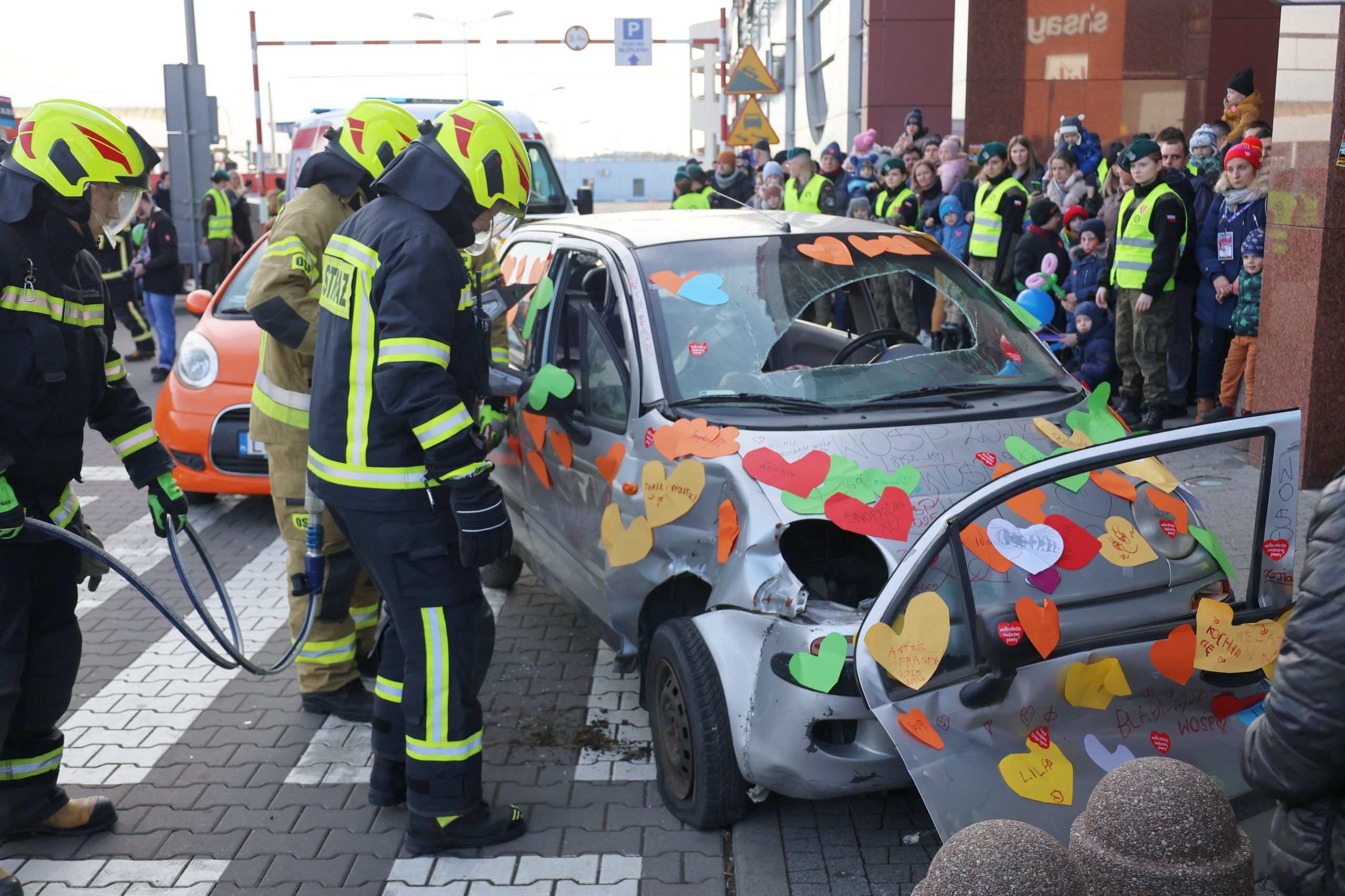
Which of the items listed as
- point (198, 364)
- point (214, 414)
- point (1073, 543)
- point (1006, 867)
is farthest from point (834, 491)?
point (198, 364)

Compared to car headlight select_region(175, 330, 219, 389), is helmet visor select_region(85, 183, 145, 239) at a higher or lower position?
higher

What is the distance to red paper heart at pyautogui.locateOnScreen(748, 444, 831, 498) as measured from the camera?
3.40 meters

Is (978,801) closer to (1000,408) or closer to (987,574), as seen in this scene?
(987,574)

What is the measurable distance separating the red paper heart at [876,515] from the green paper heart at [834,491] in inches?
0.6

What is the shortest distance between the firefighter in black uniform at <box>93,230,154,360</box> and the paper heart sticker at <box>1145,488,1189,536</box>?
34.3 ft

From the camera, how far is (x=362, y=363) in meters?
3.38

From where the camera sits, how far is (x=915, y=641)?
2900 millimetres

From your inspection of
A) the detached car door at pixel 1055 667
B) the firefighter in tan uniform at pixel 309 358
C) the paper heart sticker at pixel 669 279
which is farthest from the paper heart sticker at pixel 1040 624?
the firefighter in tan uniform at pixel 309 358

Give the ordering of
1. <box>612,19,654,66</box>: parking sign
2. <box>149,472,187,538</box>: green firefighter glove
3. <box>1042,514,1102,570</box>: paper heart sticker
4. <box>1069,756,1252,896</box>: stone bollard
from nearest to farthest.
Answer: <box>1069,756,1252,896</box>: stone bollard, <box>1042,514,1102,570</box>: paper heart sticker, <box>149,472,187,538</box>: green firefighter glove, <box>612,19,654,66</box>: parking sign

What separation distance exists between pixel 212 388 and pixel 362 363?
159 inches

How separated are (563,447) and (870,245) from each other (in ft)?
4.58

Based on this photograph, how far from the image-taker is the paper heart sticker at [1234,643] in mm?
2898

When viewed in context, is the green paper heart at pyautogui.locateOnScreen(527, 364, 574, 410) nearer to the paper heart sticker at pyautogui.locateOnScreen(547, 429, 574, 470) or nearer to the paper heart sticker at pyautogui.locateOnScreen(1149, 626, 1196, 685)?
the paper heart sticker at pyautogui.locateOnScreen(547, 429, 574, 470)

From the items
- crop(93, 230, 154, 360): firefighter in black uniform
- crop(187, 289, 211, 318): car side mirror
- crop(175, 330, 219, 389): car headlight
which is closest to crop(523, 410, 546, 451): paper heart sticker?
crop(175, 330, 219, 389): car headlight
